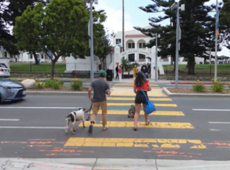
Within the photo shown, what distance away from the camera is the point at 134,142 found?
21.7ft

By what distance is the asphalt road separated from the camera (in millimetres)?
5870

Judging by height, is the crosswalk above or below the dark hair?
below

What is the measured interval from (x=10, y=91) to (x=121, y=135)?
6.79 metres

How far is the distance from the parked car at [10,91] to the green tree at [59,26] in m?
13.5

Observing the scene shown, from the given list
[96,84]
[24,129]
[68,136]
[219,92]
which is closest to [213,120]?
[96,84]

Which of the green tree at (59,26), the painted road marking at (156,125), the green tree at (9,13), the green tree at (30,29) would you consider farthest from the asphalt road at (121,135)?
the green tree at (9,13)

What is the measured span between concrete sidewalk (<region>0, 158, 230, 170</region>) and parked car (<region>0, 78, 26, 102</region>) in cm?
717

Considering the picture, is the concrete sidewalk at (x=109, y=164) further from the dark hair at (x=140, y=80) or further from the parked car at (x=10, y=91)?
the parked car at (x=10, y=91)

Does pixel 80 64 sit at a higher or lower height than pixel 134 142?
higher

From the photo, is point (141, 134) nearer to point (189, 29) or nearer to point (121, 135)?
point (121, 135)

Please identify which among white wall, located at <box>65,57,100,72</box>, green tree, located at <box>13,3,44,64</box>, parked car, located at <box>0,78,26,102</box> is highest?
green tree, located at <box>13,3,44,64</box>

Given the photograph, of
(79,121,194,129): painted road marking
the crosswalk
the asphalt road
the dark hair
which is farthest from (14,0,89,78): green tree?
the dark hair

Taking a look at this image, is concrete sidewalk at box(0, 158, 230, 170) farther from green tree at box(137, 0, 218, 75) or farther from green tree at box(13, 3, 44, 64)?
green tree at box(137, 0, 218, 75)

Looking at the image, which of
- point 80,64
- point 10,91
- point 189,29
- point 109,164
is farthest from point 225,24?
point 109,164
